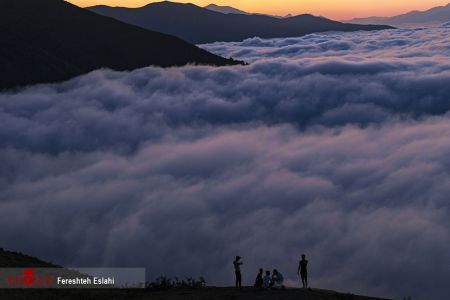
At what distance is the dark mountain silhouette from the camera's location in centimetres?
15675

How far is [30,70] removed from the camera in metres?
157

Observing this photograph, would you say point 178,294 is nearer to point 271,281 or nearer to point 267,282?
point 267,282

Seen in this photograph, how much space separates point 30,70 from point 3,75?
25.6 ft

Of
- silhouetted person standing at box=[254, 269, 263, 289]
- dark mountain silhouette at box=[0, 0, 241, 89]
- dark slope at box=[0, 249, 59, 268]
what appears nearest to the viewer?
silhouetted person standing at box=[254, 269, 263, 289]

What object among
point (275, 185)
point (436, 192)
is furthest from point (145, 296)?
point (275, 185)

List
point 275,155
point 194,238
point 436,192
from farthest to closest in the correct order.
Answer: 1. point 275,155
2. point 436,192
3. point 194,238

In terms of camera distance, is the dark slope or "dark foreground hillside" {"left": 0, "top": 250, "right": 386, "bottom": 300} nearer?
"dark foreground hillside" {"left": 0, "top": 250, "right": 386, "bottom": 300}

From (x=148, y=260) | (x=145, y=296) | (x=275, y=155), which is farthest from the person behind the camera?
(x=275, y=155)

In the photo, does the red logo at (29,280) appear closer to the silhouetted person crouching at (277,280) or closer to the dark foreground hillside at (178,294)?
the dark foreground hillside at (178,294)

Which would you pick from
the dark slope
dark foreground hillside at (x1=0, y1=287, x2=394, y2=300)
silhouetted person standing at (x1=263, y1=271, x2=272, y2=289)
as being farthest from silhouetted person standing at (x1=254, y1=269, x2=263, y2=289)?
the dark slope

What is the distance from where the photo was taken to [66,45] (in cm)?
16762

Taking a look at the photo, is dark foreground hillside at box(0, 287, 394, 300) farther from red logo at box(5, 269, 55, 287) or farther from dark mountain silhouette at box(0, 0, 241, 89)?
dark mountain silhouette at box(0, 0, 241, 89)

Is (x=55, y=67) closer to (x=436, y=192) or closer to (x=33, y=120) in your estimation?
(x=33, y=120)

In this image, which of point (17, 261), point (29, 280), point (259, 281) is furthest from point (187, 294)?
point (17, 261)
